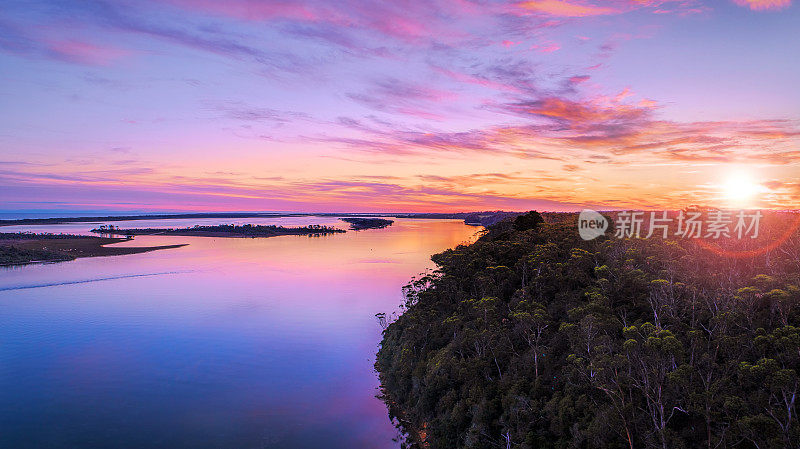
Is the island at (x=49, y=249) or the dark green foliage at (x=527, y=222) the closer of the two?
the dark green foliage at (x=527, y=222)

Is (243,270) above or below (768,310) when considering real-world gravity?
below

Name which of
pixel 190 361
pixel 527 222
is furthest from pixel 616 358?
pixel 527 222

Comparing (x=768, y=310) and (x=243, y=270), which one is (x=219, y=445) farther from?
(x=243, y=270)

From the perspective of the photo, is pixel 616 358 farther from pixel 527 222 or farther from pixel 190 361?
pixel 527 222

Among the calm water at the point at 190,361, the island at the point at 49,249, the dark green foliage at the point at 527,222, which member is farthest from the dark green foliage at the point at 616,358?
the island at the point at 49,249

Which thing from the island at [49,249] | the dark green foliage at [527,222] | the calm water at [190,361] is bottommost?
the calm water at [190,361]

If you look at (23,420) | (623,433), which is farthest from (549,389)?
(23,420)

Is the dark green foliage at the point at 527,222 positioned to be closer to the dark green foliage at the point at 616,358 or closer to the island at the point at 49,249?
the dark green foliage at the point at 616,358
